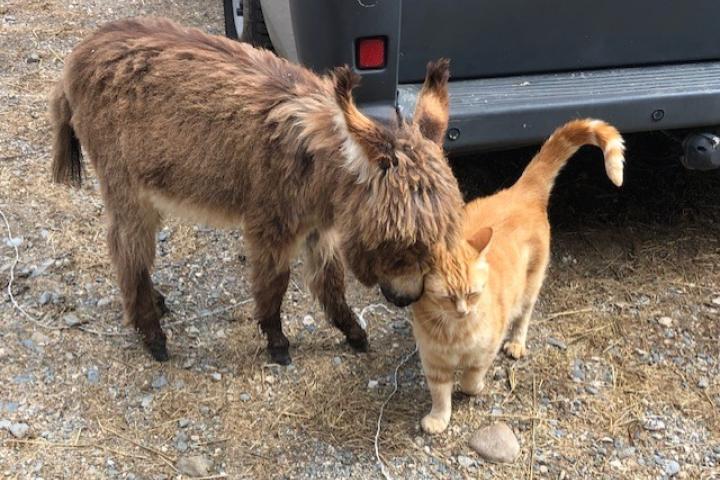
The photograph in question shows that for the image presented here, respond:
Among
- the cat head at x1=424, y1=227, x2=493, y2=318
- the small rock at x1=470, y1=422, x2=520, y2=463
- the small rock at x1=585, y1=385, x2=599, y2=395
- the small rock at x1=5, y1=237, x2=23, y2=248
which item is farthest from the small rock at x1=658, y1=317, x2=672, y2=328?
the small rock at x1=5, y1=237, x2=23, y2=248

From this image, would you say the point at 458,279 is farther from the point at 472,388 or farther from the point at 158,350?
the point at 158,350

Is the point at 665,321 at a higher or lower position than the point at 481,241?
lower

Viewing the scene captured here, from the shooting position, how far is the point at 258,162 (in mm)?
2803

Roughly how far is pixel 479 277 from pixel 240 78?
4.13 ft

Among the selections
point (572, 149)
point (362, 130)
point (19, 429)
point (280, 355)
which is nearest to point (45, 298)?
point (19, 429)

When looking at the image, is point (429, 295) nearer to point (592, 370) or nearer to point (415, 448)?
point (415, 448)

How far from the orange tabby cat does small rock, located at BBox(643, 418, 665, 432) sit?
629mm

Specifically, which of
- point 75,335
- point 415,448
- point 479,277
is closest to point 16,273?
point 75,335

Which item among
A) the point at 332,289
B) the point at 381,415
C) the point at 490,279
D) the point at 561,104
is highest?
the point at 561,104

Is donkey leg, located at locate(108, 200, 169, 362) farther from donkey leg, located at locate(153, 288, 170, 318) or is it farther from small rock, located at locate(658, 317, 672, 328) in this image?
small rock, located at locate(658, 317, 672, 328)

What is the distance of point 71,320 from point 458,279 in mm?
2122

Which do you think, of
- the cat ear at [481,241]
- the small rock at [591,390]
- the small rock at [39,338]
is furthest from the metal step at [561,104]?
the small rock at [39,338]

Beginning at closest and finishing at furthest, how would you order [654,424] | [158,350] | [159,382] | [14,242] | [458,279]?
[458,279] → [654,424] → [159,382] → [158,350] → [14,242]

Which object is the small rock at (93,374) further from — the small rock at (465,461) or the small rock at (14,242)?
the small rock at (465,461)
